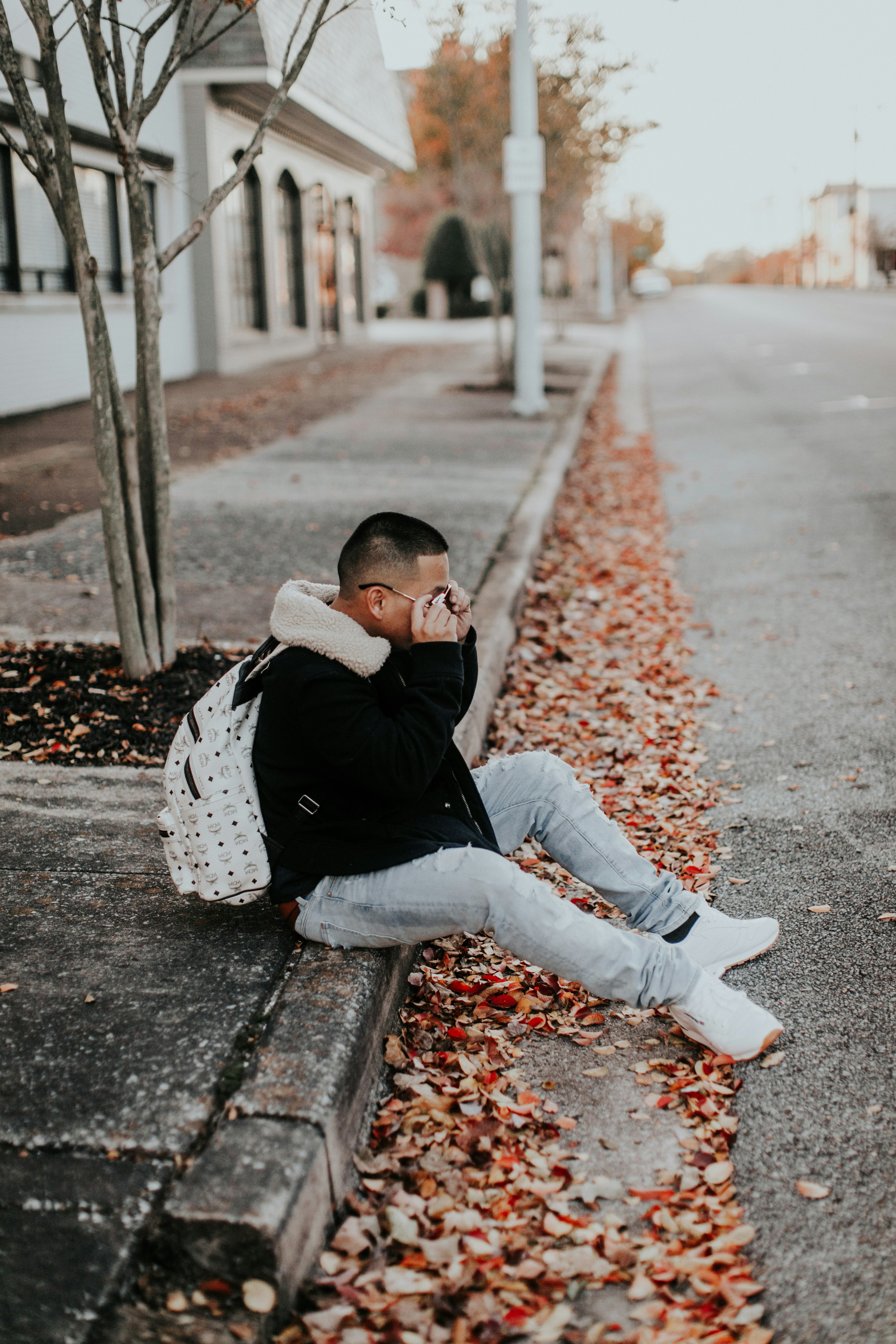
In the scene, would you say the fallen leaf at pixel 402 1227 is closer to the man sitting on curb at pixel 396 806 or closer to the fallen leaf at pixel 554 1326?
the fallen leaf at pixel 554 1326

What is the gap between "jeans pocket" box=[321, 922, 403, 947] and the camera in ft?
9.23

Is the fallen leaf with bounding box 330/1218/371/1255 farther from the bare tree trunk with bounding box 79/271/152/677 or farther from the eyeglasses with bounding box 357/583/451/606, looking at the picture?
the bare tree trunk with bounding box 79/271/152/677

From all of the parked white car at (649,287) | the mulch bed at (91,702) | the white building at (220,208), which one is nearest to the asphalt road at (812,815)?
the mulch bed at (91,702)

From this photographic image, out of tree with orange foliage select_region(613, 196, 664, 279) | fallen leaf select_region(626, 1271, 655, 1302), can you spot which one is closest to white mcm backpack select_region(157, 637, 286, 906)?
fallen leaf select_region(626, 1271, 655, 1302)

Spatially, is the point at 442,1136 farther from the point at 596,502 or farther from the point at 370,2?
the point at 596,502

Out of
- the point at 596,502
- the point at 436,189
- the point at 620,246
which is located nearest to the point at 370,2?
the point at 596,502

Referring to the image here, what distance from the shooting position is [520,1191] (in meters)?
2.41

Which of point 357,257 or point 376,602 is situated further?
point 357,257

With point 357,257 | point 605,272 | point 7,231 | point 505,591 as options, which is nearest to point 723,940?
point 505,591

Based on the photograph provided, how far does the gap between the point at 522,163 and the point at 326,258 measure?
1365cm

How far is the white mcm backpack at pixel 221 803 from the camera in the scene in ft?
9.17

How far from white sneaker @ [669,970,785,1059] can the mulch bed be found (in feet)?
6.89

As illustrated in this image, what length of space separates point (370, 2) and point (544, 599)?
10.4 feet

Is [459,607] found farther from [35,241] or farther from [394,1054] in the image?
[35,241]
